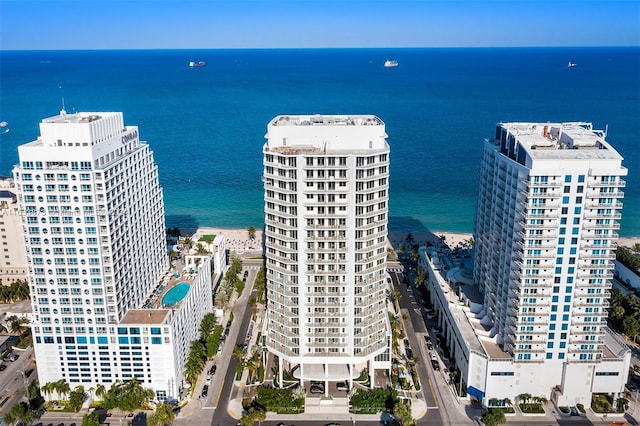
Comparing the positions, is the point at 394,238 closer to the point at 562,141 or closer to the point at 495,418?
the point at 562,141

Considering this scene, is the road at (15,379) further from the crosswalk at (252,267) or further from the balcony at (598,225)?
the balcony at (598,225)

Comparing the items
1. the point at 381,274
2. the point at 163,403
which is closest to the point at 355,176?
the point at 381,274

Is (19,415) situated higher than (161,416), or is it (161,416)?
(161,416)

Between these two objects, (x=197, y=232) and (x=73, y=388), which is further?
(x=197, y=232)

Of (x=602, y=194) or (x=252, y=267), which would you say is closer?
(x=602, y=194)

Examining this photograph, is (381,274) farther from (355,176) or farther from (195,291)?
(195,291)

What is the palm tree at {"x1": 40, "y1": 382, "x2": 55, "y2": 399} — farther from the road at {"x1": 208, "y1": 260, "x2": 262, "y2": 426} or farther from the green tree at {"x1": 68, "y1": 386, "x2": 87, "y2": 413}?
the road at {"x1": 208, "y1": 260, "x2": 262, "y2": 426}

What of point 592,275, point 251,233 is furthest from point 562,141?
point 251,233

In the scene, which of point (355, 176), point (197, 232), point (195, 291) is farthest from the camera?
point (197, 232)
